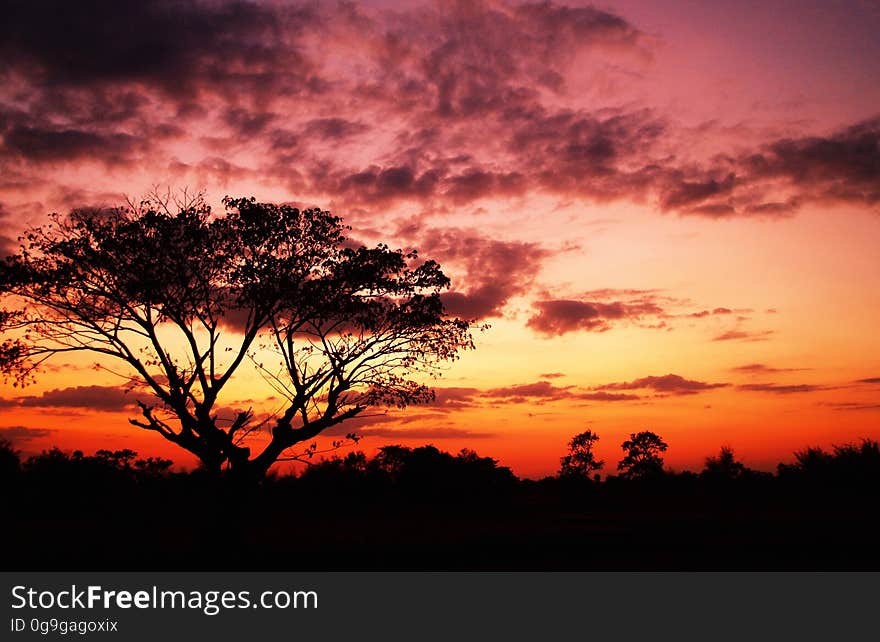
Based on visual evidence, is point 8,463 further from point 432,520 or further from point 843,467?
point 843,467

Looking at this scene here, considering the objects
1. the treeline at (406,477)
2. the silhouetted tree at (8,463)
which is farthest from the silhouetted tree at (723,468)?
the silhouetted tree at (8,463)

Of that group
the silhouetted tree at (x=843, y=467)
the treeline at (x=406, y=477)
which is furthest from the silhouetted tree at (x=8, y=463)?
the silhouetted tree at (x=843, y=467)

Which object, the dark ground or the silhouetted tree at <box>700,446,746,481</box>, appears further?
the silhouetted tree at <box>700,446,746,481</box>

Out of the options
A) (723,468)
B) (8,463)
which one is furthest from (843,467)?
(8,463)

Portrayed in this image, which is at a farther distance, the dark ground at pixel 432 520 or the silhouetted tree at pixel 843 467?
the silhouetted tree at pixel 843 467

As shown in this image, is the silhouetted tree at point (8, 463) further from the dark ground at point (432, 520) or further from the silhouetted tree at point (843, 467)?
the silhouetted tree at point (843, 467)

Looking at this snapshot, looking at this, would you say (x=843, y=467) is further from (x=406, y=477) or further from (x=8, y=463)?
(x=8, y=463)

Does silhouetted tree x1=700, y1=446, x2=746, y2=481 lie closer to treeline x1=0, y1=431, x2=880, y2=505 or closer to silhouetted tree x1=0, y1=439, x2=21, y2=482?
treeline x1=0, y1=431, x2=880, y2=505

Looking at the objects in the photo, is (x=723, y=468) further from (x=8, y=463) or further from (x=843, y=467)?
(x=8, y=463)

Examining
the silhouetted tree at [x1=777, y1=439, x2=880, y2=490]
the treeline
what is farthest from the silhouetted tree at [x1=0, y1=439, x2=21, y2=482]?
the silhouetted tree at [x1=777, y1=439, x2=880, y2=490]

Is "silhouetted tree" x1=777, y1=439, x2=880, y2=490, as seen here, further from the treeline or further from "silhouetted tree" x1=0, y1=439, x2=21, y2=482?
"silhouetted tree" x1=0, y1=439, x2=21, y2=482

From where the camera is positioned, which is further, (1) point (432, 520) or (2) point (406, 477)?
(2) point (406, 477)
